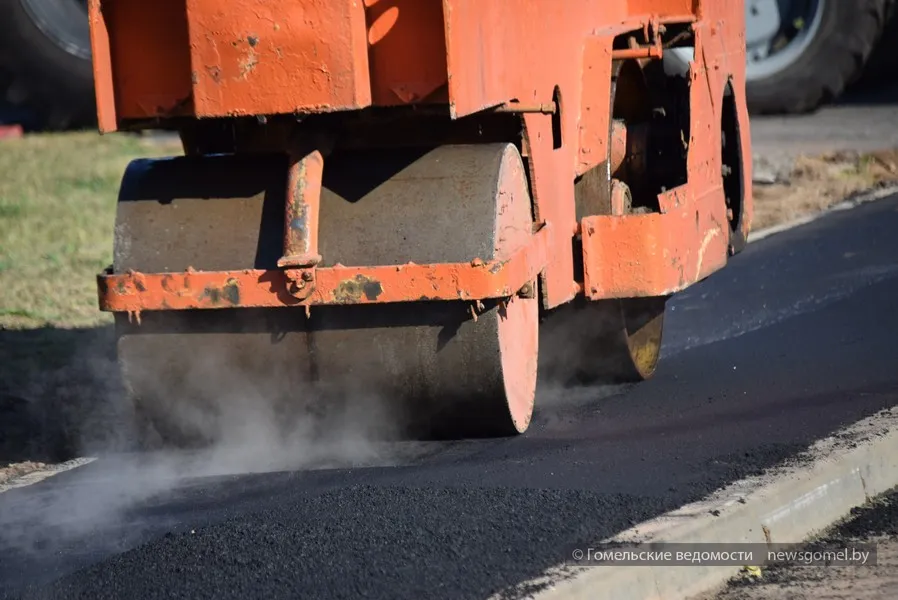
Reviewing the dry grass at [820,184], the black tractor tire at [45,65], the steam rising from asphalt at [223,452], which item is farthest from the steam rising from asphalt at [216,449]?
the black tractor tire at [45,65]

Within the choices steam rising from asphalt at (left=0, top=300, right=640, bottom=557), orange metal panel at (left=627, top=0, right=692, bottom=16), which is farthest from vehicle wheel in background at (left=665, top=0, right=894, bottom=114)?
steam rising from asphalt at (left=0, top=300, right=640, bottom=557)

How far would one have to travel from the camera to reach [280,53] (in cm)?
482

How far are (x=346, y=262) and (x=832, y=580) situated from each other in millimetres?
1865

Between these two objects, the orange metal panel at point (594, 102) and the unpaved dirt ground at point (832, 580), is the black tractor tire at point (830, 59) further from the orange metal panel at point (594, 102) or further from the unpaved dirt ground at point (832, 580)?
the unpaved dirt ground at point (832, 580)

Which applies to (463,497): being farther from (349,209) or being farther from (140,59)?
(140,59)

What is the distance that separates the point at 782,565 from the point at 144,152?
35.0ft

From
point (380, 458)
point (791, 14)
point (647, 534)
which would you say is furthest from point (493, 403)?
point (791, 14)

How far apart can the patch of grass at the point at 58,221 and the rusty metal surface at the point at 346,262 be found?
3.29 metres

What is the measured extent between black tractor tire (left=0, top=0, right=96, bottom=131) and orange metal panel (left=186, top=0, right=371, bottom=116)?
11.4m

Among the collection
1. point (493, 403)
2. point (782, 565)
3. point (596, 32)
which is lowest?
point (782, 565)

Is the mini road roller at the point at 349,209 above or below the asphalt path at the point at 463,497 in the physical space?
above

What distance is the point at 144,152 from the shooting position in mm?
14203

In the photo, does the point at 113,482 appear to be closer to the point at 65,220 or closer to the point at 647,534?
the point at 647,534

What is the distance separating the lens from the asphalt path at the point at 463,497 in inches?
166
